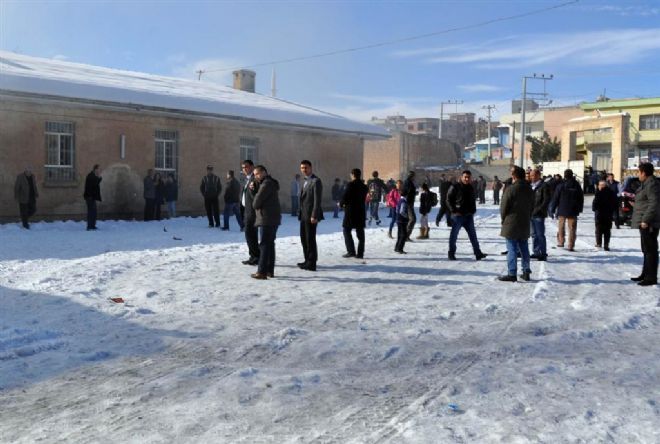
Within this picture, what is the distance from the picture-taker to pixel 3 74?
689 inches

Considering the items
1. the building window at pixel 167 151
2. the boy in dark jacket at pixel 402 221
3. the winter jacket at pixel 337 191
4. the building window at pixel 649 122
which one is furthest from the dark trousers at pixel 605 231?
the building window at pixel 649 122

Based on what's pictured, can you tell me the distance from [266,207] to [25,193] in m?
9.32

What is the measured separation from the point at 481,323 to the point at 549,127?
71380mm

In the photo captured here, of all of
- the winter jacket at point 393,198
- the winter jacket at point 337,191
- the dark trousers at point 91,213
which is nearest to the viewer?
the winter jacket at point 393,198

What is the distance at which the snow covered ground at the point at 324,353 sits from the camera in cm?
451

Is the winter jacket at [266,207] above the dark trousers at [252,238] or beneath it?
above

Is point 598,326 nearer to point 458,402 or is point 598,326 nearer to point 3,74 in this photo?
point 458,402

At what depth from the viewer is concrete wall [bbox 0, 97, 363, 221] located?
1811 cm

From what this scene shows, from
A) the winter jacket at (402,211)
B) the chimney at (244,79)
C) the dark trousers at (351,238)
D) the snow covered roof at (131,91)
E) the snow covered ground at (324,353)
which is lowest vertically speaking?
the snow covered ground at (324,353)

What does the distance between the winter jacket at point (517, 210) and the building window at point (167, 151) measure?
1453cm

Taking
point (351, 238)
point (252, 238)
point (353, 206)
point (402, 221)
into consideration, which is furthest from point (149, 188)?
point (252, 238)

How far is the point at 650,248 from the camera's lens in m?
9.73

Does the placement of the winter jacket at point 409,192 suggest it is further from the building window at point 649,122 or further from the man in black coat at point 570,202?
the building window at point 649,122

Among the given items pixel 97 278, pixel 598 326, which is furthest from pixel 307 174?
pixel 598 326
